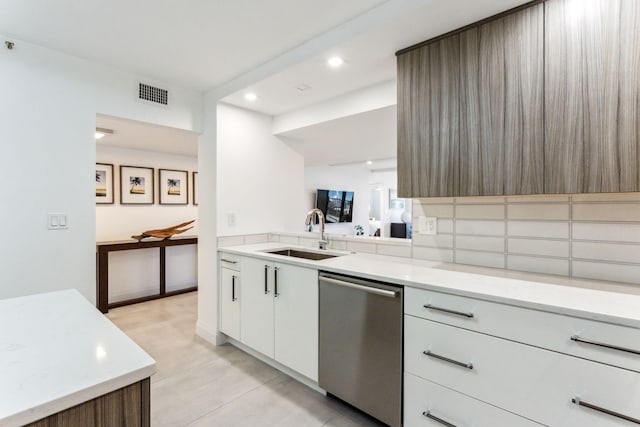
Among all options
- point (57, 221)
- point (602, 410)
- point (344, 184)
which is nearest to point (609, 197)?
point (602, 410)

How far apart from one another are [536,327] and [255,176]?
102 inches

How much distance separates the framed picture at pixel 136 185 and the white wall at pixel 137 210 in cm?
5

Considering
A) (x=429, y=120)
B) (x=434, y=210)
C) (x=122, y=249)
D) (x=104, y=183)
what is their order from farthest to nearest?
1. (x=104, y=183)
2. (x=122, y=249)
3. (x=434, y=210)
4. (x=429, y=120)

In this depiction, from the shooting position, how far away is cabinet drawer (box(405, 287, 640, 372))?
1.05 meters

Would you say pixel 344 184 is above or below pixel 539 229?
above

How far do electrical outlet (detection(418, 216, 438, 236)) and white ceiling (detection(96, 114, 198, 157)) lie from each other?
2.30 metres

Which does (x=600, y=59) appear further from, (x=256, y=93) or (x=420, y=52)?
(x=256, y=93)

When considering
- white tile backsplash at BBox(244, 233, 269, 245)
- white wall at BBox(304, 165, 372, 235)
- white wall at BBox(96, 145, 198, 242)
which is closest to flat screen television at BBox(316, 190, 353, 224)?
white wall at BBox(304, 165, 372, 235)

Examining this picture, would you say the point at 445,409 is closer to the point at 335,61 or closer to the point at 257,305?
the point at 257,305

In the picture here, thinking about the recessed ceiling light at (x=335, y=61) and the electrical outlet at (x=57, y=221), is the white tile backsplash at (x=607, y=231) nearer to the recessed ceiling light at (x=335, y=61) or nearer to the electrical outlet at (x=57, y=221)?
the recessed ceiling light at (x=335, y=61)

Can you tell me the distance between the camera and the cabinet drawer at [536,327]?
1049 mm

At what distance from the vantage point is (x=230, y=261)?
2773 millimetres

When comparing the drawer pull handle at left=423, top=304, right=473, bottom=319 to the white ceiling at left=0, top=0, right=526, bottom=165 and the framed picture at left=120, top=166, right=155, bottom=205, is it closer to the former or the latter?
the white ceiling at left=0, top=0, right=526, bottom=165

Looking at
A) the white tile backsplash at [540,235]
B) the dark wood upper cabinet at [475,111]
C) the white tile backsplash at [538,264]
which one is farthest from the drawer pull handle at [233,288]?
the white tile backsplash at [538,264]
